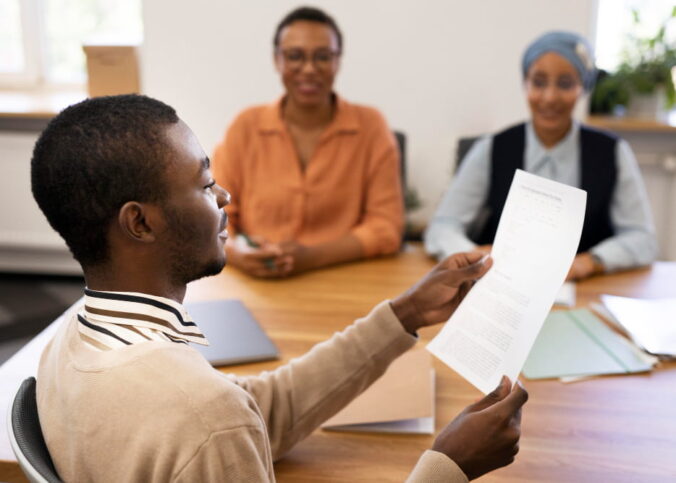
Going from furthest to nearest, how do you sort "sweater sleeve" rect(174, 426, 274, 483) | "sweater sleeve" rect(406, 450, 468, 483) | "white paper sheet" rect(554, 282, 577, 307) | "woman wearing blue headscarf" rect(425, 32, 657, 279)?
1. "woman wearing blue headscarf" rect(425, 32, 657, 279)
2. "white paper sheet" rect(554, 282, 577, 307)
3. "sweater sleeve" rect(406, 450, 468, 483)
4. "sweater sleeve" rect(174, 426, 274, 483)

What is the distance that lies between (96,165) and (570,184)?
1692 mm

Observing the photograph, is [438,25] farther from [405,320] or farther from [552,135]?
[405,320]

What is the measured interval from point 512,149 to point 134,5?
2427 mm

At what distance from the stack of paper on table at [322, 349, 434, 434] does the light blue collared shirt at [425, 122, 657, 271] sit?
677mm

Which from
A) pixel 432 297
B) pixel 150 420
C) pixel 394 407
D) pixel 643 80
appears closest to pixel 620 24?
pixel 643 80

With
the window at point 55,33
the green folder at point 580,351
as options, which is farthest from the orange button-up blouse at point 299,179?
the window at point 55,33

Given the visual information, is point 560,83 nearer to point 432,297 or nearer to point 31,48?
point 432,297

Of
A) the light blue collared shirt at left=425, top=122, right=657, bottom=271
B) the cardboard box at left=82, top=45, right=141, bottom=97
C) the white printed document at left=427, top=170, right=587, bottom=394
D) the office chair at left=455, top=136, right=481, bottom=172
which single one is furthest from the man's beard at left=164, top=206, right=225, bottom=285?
the cardboard box at left=82, top=45, right=141, bottom=97

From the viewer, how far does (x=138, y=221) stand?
0.76 meters

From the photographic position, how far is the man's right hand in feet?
2.76

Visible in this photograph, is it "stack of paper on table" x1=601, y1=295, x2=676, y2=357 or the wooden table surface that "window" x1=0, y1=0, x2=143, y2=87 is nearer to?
the wooden table surface

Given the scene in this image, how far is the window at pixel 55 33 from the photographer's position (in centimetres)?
376

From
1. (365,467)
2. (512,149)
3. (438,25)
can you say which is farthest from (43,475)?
(438,25)

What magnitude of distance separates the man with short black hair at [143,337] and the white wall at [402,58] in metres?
2.38
